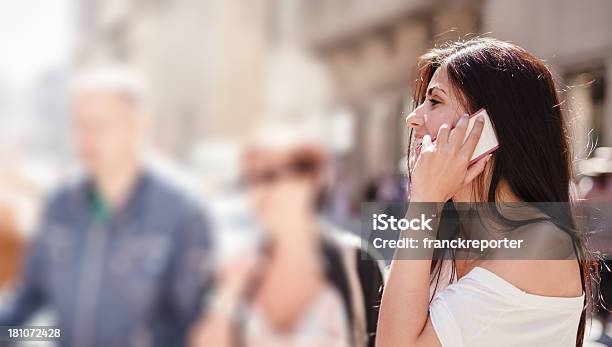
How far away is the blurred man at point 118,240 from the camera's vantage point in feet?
5.12

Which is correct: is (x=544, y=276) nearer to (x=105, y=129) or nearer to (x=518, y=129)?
(x=518, y=129)

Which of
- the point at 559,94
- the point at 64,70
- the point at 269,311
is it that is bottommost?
the point at 269,311

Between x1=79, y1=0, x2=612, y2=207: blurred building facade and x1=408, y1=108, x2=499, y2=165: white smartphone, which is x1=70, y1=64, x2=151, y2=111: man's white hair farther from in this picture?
x1=408, y1=108, x2=499, y2=165: white smartphone

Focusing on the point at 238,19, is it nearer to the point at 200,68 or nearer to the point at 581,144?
the point at 200,68

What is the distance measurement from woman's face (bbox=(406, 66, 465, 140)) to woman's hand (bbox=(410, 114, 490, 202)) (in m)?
0.04

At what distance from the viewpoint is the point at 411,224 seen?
1688 mm

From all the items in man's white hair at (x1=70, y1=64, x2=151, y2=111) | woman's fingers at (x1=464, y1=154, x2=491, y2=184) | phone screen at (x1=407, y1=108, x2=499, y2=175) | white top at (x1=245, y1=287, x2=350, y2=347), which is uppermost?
man's white hair at (x1=70, y1=64, x2=151, y2=111)

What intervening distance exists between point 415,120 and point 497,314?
0.52 m

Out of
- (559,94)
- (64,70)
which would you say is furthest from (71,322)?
(559,94)

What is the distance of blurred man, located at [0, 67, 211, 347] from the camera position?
1562 mm

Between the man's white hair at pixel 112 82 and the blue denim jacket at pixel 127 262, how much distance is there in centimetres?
17

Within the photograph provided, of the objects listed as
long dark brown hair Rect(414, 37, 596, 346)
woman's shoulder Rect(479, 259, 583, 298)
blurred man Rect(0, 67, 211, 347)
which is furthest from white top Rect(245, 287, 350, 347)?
woman's shoulder Rect(479, 259, 583, 298)

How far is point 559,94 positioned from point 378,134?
50cm

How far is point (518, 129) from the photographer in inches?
67.2
